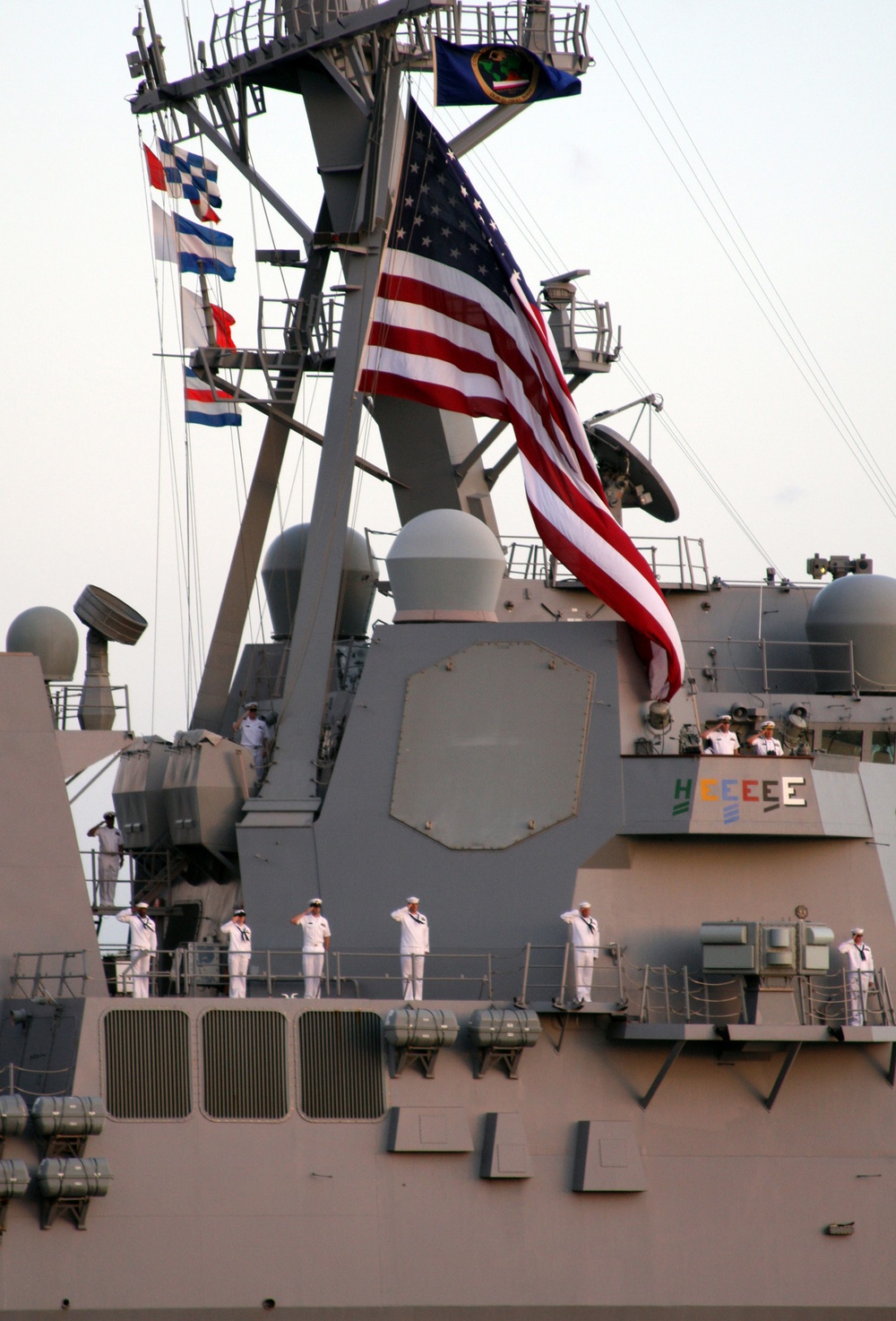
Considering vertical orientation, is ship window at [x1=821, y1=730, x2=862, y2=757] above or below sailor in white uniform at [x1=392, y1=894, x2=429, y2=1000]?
above

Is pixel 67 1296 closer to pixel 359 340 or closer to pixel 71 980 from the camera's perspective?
pixel 71 980

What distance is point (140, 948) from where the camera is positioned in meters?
16.2

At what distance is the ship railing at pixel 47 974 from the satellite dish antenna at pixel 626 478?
9.07 meters

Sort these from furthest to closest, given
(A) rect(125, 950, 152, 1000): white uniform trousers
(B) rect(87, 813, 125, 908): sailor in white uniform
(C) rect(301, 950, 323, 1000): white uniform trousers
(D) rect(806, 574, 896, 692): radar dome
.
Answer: (D) rect(806, 574, 896, 692): radar dome → (B) rect(87, 813, 125, 908): sailor in white uniform → (C) rect(301, 950, 323, 1000): white uniform trousers → (A) rect(125, 950, 152, 1000): white uniform trousers

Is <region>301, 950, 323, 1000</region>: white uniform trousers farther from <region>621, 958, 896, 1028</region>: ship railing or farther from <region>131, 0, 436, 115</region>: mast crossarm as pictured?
<region>131, 0, 436, 115</region>: mast crossarm

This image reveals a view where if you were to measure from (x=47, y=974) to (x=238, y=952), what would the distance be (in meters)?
1.60

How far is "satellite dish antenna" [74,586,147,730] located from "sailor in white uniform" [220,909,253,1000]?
266cm

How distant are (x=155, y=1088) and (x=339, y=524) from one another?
6.24 meters

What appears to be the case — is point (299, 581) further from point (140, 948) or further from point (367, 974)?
point (140, 948)

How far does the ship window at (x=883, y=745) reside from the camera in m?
19.8

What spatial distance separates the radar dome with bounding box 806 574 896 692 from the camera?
20562mm

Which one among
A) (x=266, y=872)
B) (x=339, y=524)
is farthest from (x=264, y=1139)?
(x=339, y=524)

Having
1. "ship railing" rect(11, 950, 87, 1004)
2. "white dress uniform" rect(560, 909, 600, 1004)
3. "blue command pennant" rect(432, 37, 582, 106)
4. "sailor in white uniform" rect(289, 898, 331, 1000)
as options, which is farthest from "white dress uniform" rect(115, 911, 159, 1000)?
"blue command pennant" rect(432, 37, 582, 106)

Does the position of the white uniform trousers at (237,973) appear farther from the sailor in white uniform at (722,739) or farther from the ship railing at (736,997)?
the sailor in white uniform at (722,739)
